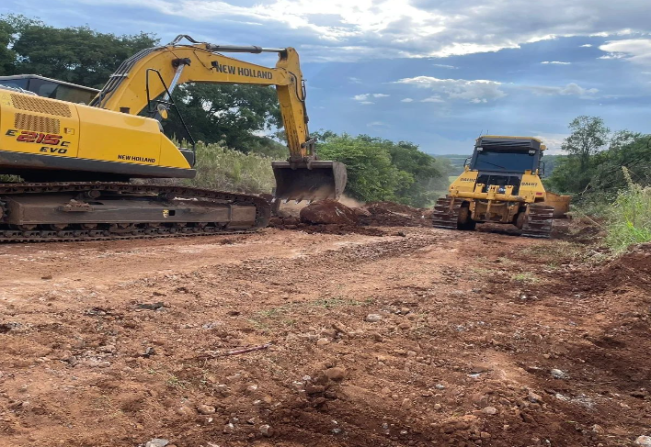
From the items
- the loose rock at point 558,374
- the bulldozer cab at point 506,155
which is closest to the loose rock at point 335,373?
the loose rock at point 558,374

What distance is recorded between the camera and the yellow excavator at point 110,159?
24.8 ft

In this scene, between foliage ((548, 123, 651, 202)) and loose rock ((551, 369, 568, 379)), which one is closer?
loose rock ((551, 369, 568, 379))

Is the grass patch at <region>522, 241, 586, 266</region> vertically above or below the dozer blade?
Answer: below

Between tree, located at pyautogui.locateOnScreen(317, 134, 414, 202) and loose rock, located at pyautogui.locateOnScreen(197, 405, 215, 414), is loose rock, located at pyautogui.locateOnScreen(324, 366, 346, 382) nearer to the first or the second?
loose rock, located at pyautogui.locateOnScreen(197, 405, 215, 414)

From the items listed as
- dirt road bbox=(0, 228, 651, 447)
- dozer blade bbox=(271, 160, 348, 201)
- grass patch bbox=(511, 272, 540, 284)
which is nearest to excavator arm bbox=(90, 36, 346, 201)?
dozer blade bbox=(271, 160, 348, 201)

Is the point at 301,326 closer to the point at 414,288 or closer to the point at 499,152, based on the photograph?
the point at 414,288

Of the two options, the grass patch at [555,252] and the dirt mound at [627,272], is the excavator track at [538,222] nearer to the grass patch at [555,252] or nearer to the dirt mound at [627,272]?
the grass patch at [555,252]

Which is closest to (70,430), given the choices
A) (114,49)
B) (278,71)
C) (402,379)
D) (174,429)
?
(174,429)

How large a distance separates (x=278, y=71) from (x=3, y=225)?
7.08m

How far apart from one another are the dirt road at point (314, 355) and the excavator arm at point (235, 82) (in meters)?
3.57

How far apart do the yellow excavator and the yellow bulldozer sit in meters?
5.18

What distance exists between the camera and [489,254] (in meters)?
9.09

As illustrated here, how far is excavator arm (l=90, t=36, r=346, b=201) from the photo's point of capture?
930cm

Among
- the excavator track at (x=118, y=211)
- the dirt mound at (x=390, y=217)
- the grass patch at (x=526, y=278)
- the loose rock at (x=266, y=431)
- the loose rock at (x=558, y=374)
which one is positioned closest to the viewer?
the loose rock at (x=266, y=431)
